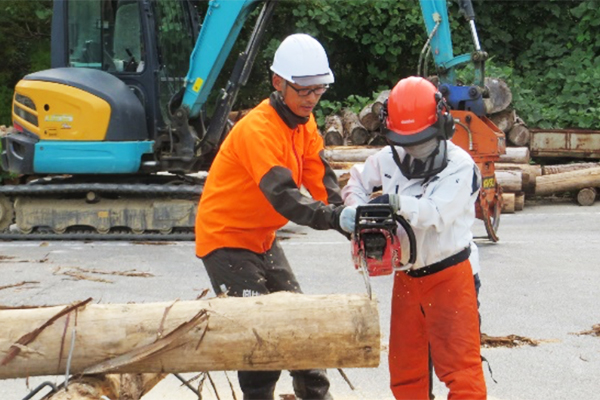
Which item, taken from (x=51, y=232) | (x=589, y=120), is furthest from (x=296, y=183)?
(x=589, y=120)

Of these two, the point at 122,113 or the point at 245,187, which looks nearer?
the point at 245,187

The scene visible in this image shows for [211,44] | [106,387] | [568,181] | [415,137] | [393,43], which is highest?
[393,43]

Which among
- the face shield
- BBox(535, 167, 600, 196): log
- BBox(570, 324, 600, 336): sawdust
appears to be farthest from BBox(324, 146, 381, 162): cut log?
the face shield

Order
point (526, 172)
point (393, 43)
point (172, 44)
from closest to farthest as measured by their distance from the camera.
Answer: point (172, 44), point (526, 172), point (393, 43)

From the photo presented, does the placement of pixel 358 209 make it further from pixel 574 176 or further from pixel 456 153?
pixel 574 176

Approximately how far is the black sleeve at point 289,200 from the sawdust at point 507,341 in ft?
8.38

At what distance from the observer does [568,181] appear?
14.4 m

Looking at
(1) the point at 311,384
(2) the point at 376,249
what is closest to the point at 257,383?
(1) the point at 311,384

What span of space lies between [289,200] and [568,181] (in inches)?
410

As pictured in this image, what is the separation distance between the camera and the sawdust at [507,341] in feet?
22.4

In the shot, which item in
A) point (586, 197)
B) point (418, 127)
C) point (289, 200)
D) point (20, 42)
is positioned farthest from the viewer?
point (20, 42)

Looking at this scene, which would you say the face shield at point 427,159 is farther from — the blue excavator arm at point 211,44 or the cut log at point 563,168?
the cut log at point 563,168

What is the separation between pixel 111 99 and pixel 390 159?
698 centimetres

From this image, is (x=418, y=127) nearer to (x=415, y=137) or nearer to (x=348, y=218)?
(x=415, y=137)
